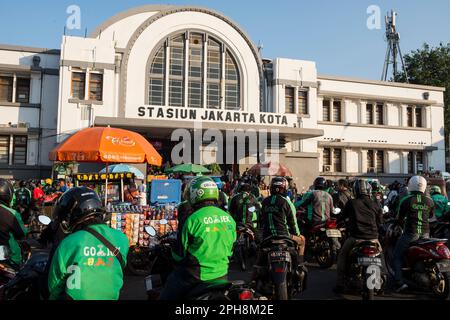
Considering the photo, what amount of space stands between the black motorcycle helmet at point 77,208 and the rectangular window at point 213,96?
2090 cm

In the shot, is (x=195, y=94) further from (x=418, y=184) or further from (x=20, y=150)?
(x=418, y=184)

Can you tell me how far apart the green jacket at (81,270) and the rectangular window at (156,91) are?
20.7 metres

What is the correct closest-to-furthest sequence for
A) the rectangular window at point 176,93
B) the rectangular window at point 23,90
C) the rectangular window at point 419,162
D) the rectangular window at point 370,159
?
1. the rectangular window at point 23,90
2. the rectangular window at point 176,93
3. the rectangular window at point 370,159
4. the rectangular window at point 419,162

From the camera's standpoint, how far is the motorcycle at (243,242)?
7736mm

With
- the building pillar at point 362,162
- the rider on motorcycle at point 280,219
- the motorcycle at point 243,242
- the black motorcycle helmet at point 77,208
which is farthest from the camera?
the building pillar at point 362,162

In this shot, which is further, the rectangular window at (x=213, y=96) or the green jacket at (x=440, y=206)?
the rectangular window at (x=213, y=96)

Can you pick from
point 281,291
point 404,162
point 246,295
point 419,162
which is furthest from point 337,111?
point 246,295

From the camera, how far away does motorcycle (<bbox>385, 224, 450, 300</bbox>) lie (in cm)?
548

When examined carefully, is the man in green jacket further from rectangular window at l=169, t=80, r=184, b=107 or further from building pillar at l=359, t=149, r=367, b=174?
building pillar at l=359, t=149, r=367, b=174

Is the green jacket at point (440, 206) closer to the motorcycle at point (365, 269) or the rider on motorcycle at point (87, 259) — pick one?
the motorcycle at point (365, 269)

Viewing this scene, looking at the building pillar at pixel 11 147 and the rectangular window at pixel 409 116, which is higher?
the rectangular window at pixel 409 116

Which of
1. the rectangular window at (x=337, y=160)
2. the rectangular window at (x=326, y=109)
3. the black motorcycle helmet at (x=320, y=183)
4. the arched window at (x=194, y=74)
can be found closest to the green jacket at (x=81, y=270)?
the black motorcycle helmet at (x=320, y=183)

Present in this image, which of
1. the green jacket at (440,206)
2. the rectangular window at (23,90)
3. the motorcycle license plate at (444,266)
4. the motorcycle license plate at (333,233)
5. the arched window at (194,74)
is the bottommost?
the motorcycle license plate at (444,266)

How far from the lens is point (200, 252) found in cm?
329
